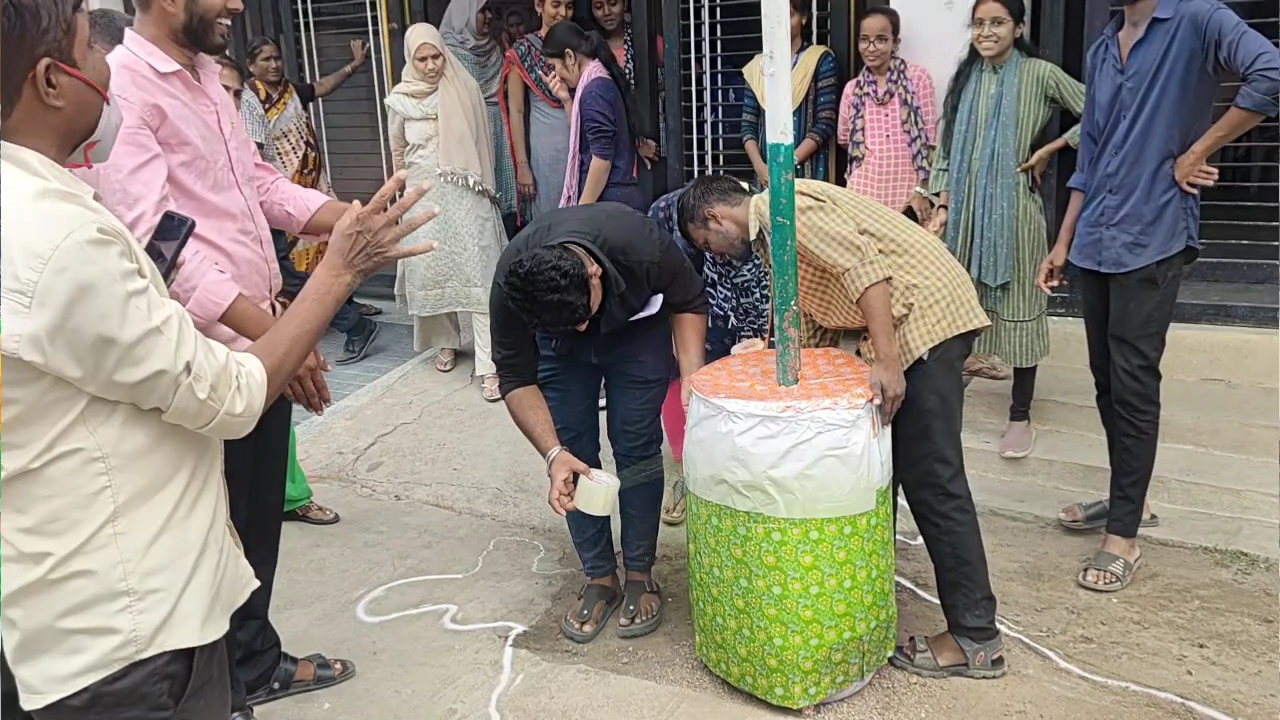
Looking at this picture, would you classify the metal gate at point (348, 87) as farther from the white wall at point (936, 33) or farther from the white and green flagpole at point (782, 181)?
the white and green flagpole at point (782, 181)

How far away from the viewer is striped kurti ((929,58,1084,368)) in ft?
12.9

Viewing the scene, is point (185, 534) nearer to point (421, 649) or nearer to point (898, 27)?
point (421, 649)

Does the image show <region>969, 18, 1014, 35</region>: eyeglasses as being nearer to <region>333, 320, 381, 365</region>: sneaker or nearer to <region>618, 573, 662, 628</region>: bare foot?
<region>618, 573, 662, 628</region>: bare foot

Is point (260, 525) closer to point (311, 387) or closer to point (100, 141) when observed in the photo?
point (311, 387)

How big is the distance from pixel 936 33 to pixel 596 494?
114 inches

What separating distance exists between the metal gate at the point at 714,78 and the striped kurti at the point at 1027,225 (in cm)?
131

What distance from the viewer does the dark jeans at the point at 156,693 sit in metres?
1.47

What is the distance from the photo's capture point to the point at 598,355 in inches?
118

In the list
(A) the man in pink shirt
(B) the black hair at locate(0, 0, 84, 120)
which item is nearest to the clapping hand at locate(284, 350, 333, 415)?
(A) the man in pink shirt

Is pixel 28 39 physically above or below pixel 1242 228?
above

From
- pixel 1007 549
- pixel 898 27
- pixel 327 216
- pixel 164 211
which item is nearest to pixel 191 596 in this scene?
pixel 164 211

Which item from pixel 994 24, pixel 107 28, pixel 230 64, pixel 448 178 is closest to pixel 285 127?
pixel 230 64

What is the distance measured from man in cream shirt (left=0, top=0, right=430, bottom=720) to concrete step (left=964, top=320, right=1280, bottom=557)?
9.91 feet

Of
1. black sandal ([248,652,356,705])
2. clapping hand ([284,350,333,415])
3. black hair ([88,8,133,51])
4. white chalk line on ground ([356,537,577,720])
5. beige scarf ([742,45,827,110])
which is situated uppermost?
black hair ([88,8,133,51])
